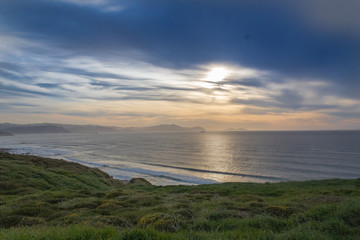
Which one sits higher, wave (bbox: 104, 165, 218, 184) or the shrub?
the shrub

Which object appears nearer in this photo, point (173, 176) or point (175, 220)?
point (175, 220)

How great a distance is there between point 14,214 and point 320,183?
32895 millimetres

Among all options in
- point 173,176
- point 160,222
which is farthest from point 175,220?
point 173,176

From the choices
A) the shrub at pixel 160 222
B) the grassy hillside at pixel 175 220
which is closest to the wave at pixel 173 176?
the grassy hillside at pixel 175 220

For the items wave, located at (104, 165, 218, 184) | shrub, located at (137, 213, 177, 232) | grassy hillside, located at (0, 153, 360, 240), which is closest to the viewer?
grassy hillside, located at (0, 153, 360, 240)

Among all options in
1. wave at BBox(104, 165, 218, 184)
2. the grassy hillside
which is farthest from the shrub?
wave at BBox(104, 165, 218, 184)

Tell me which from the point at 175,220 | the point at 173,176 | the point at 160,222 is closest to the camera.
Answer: the point at 175,220

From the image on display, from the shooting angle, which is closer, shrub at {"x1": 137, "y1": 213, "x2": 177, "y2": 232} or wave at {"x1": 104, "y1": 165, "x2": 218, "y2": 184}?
shrub at {"x1": 137, "y1": 213, "x2": 177, "y2": 232}

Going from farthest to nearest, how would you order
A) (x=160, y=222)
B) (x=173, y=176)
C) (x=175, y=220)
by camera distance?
(x=173, y=176), (x=160, y=222), (x=175, y=220)

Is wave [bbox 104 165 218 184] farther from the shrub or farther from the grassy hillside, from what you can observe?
the shrub

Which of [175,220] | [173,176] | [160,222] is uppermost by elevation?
[175,220]

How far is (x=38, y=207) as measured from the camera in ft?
39.2

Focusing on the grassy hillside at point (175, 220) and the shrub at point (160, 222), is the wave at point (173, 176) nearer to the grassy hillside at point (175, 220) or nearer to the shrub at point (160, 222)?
the grassy hillside at point (175, 220)

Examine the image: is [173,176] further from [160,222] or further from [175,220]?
[175,220]
